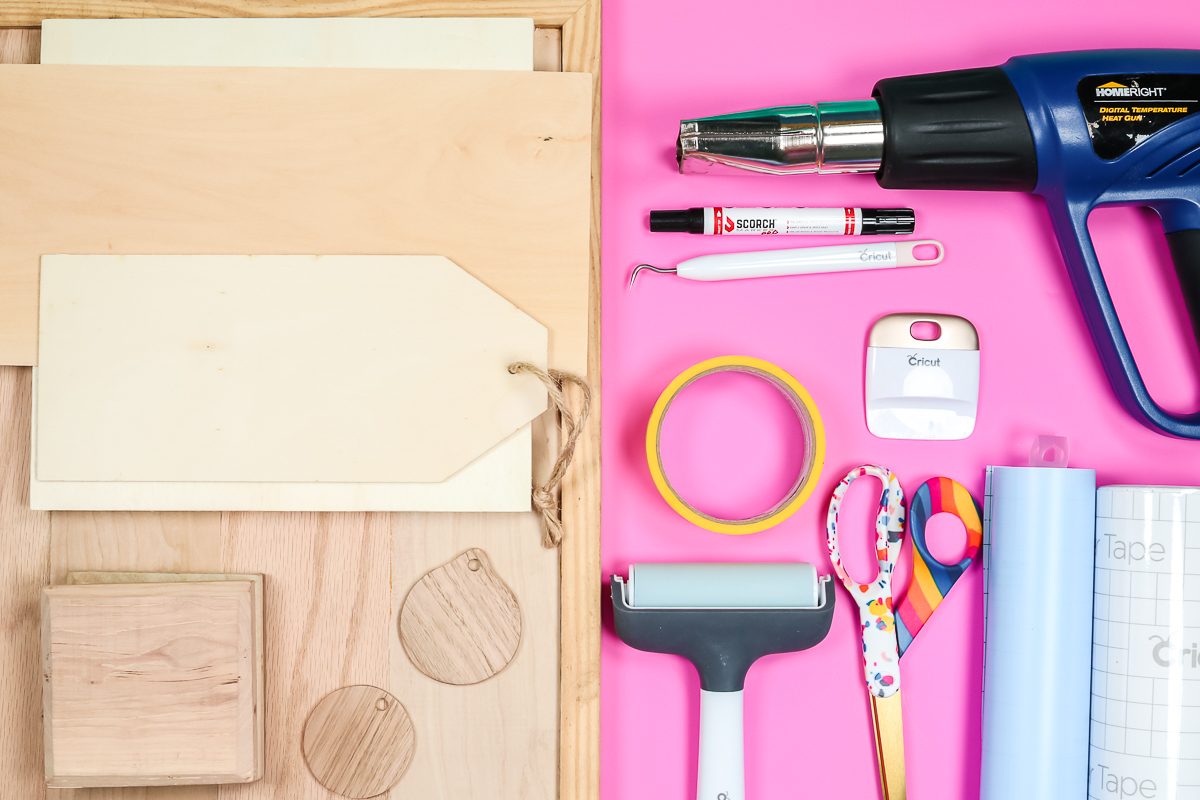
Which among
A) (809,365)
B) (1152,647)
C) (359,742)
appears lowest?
(359,742)

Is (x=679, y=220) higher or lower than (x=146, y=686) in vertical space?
higher

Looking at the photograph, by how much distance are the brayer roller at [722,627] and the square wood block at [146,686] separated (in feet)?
1.01

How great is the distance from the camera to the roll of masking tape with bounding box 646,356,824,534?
586mm

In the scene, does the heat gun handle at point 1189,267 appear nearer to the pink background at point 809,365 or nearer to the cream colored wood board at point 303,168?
the pink background at point 809,365

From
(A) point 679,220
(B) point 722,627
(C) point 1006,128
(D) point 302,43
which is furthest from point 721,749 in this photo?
(D) point 302,43

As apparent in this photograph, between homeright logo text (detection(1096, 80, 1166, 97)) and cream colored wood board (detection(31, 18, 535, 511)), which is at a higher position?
cream colored wood board (detection(31, 18, 535, 511))

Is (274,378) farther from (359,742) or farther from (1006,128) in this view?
(1006,128)

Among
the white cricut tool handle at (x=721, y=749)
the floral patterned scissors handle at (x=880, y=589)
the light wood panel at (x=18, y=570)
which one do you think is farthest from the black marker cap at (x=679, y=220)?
the light wood panel at (x=18, y=570)

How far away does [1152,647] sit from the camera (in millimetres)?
571

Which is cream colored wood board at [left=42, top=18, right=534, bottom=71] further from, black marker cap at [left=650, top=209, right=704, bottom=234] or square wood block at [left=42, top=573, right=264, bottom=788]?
square wood block at [left=42, top=573, right=264, bottom=788]

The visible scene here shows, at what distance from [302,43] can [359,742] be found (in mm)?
571

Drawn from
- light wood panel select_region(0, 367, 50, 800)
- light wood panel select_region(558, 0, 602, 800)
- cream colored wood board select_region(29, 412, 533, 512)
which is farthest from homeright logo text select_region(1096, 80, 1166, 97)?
light wood panel select_region(0, 367, 50, 800)

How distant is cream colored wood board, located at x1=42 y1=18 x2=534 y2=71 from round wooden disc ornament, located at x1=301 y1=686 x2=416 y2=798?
52 centimetres

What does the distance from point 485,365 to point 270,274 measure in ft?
0.61
